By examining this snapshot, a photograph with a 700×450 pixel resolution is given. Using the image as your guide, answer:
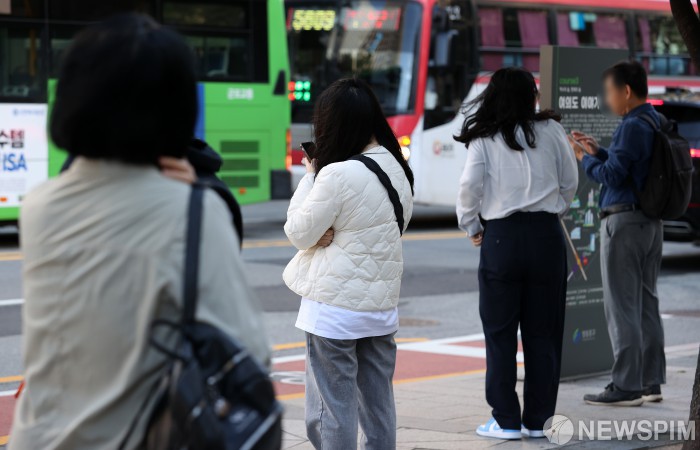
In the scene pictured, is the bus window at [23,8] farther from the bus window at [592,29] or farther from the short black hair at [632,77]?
the short black hair at [632,77]

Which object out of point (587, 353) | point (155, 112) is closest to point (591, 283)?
point (587, 353)

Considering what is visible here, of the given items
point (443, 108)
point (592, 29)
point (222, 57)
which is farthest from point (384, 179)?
point (592, 29)

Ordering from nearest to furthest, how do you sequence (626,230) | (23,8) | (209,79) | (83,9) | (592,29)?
(626,230)
(23,8)
(83,9)
(209,79)
(592,29)

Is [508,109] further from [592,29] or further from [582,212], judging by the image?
[592,29]

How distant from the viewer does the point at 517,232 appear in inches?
231

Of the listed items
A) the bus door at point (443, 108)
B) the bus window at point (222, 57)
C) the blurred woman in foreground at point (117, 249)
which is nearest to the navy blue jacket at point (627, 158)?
the blurred woman in foreground at point (117, 249)

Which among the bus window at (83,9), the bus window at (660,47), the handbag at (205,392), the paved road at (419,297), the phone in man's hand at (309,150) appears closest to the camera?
the handbag at (205,392)

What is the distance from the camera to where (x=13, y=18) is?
15.1 meters

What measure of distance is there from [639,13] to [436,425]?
16829mm

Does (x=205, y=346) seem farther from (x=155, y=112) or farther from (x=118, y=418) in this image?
(x=155, y=112)

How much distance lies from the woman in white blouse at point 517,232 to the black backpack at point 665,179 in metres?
0.85

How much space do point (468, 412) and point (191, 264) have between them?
4714 mm

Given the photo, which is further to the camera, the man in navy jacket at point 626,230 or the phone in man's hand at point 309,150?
the man in navy jacket at point 626,230

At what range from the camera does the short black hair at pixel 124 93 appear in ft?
7.73
